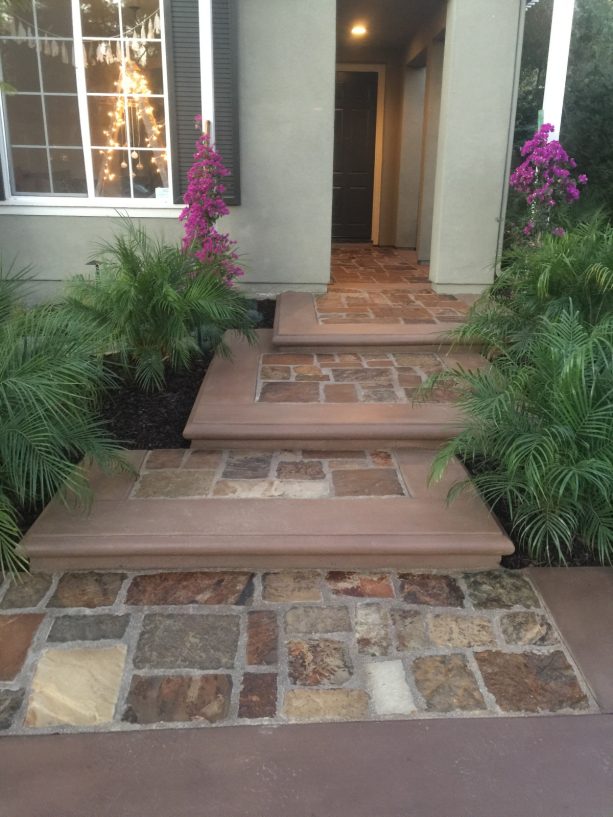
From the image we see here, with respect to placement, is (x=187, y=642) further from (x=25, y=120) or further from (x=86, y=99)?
(x=25, y=120)

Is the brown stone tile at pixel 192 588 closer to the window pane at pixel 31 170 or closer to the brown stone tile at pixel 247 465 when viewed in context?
the brown stone tile at pixel 247 465

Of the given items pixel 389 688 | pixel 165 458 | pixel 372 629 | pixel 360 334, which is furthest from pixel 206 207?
pixel 389 688

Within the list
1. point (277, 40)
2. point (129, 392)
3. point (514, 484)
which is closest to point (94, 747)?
point (514, 484)

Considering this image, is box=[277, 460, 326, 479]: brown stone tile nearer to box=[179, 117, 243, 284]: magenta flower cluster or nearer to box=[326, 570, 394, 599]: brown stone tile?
box=[326, 570, 394, 599]: brown stone tile

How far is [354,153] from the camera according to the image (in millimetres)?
8727

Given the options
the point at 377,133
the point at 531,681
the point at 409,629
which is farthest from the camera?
the point at 377,133

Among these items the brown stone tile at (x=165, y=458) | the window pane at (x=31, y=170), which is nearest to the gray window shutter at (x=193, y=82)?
the window pane at (x=31, y=170)

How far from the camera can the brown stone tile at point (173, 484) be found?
3025 millimetres

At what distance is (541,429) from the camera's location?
268cm

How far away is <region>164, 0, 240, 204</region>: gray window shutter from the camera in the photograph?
17.2 ft

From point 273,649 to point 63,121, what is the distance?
17.0ft

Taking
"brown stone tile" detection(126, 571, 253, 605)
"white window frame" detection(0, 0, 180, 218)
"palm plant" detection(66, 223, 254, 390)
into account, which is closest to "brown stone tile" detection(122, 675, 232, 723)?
"brown stone tile" detection(126, 571, 253, 605)

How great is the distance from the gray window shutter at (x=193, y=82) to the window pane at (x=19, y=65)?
123 centimetres

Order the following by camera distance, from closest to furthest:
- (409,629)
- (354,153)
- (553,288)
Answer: (409,629)
(553,288)
(354,153)
